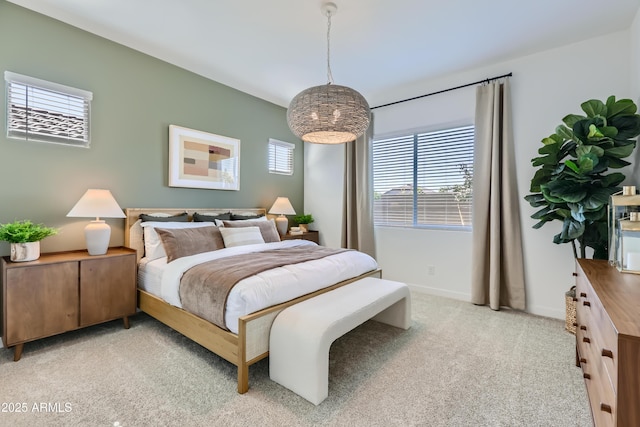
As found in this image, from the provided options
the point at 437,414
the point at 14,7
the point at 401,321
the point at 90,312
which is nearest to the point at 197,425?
the point at 437,414

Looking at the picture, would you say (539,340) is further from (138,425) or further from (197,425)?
(138,425)

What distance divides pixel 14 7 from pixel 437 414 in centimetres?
436

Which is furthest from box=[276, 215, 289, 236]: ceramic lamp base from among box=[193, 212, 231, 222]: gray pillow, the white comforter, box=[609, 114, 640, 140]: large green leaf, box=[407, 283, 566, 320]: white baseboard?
box=[609, 114, 640, 140]: large green leaf

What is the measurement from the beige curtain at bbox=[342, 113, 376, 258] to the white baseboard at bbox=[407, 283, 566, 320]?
81 centimetres

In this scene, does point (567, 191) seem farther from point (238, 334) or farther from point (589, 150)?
point (238, 334)

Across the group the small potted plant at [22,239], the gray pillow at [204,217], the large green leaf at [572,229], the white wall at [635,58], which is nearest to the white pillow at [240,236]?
the gray pillow at [204,217]

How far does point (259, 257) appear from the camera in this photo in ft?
8.55

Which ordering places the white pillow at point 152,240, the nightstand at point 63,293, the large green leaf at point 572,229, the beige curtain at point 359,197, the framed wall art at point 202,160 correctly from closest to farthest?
the nightstand at point 63,293 < the large green leaf at point 572,229 < the white pillow at point 152,240 < the framed wall art at point 202,160 < the beige curtain at point 359,197

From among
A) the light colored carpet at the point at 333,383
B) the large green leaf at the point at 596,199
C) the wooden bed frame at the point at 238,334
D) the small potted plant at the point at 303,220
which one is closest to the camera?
the light colored carpet at the point at 333,383

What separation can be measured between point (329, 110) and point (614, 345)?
201 centimetres

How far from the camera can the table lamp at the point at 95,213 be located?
2.50 meters

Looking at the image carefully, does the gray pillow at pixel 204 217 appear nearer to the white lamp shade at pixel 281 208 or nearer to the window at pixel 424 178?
the white lamp shade at pixel 281 208

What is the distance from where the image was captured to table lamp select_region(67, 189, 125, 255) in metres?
2.50

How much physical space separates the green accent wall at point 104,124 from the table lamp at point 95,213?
31 cm
